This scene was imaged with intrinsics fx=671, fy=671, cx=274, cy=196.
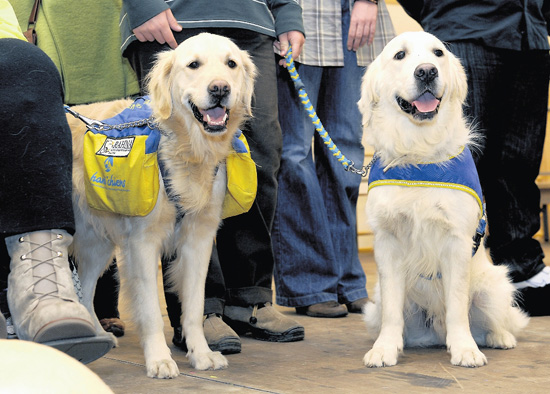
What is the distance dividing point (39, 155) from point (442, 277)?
137cm

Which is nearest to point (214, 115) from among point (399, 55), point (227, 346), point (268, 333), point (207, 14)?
point (207, 14)

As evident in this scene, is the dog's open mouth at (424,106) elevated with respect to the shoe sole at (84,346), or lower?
elevated

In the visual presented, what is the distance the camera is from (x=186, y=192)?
228 cm

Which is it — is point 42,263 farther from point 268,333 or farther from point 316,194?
point 316,194

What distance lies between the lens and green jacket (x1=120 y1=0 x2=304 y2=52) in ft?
8.00

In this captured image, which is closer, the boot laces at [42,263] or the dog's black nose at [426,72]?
the boot laces at [42,263]

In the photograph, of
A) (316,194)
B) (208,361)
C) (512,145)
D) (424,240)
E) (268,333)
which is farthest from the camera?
(316,194)

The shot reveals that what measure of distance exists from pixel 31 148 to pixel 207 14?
3.43 ft

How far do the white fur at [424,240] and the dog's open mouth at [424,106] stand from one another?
0.8 inches

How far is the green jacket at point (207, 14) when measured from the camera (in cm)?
244

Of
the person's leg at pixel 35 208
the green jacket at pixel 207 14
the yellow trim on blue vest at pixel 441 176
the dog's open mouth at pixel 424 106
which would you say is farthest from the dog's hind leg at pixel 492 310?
the person's leg at pixel 35 208

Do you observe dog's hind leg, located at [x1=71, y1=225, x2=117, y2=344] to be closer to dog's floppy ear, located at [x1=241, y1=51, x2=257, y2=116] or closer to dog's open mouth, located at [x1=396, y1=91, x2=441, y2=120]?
dog's floppy ear, located at [x1=241, y1=51, x2=257, y2=116]

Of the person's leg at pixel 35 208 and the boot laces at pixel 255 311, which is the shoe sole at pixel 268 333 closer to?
the boot laces at pixel 255 311

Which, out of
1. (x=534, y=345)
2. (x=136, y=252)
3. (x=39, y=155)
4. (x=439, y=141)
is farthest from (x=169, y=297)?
(x=534, y=345)
